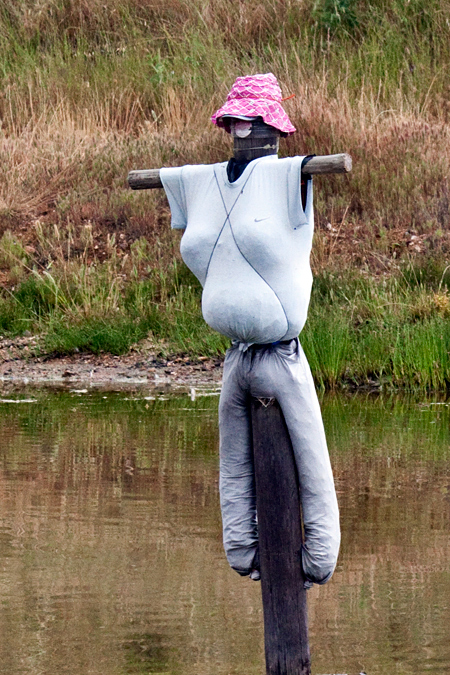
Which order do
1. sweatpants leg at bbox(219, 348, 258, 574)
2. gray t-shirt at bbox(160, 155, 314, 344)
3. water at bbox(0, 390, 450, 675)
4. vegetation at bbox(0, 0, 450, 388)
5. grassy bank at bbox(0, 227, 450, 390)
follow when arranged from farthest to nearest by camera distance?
vegetation at bbox(0, 0, 450, 388)
grassy bank at bbox(0, 227, 450, 390)
water at bbox(0, 390, 450, 675)
sweatpants leg at bbox(219, 348, 258, 574)
gray t-shirt at bbox(160, 155, 314, 344)

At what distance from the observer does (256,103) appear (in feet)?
14.0

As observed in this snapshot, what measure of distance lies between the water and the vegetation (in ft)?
8.04

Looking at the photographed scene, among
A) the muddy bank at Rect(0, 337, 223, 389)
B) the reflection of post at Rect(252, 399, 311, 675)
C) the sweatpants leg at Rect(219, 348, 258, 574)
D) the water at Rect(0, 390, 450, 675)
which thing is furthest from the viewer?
the muddy bank at Rect(0, 337, 223, 389)

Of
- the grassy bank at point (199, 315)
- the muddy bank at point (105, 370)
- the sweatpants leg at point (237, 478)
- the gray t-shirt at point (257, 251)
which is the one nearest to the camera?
the gray t-shirt at point (257, 251)

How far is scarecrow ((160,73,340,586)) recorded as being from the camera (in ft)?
13.2

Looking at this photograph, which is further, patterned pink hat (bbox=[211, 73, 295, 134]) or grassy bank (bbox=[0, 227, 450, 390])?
grassy bank (bbox=[0, 227, 450, 390])

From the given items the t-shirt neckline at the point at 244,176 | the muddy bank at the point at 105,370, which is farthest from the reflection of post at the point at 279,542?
the muddy bank at the point at 105,370

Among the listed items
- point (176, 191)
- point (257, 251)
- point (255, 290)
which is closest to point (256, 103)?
point (176, 191)

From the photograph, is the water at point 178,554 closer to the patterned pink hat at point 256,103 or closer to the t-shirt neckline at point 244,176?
the t-shirt neckline at point 244,176

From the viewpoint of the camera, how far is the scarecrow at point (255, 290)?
4.03 metres

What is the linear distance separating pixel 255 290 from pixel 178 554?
2.39 metres

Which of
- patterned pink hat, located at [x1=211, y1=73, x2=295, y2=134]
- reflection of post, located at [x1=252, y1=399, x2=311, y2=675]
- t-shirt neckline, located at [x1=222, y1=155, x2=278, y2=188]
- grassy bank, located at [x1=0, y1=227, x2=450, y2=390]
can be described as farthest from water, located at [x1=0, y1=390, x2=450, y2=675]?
patterned pink hat, located at [x1=211, y1=73, x2=295, y2=134]

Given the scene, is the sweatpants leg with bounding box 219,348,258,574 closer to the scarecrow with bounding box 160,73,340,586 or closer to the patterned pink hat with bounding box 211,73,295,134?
the scarecrow with bounding box 160,73,340,586

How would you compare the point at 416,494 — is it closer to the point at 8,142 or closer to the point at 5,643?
the point at 5,643
